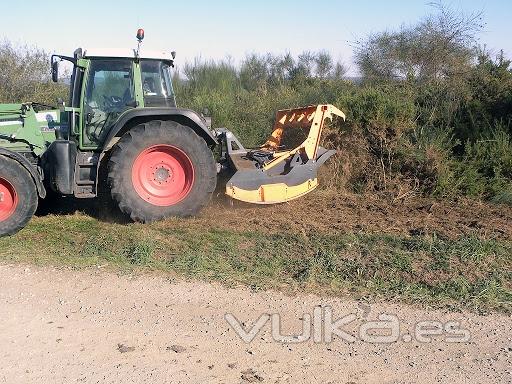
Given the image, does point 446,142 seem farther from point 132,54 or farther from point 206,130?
point 132,54

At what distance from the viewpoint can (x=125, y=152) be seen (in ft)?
22.5

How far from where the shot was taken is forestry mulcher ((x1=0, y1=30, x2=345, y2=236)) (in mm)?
6770

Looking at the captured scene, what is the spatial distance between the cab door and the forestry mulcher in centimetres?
1

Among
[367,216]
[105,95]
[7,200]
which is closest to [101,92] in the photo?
[105,95]

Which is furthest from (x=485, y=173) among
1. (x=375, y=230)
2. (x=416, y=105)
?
(x=375, y=230)

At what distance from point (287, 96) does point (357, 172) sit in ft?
11.3

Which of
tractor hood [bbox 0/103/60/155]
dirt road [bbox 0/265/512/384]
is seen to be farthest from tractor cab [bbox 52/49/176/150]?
dirt road [bbox 0/265/512/384]

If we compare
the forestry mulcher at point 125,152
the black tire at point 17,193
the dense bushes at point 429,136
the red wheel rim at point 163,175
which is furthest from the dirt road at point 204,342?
the dense bushes at point 429,136

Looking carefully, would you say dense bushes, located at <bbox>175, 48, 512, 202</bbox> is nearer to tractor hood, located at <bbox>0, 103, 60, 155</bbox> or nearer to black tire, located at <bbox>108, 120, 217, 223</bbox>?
black tire, located at <bbox>108, 120, 217, 223</bbox>

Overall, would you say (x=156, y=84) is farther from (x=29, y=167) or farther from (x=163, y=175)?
(x=29, y=167)

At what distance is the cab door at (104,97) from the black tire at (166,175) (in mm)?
403

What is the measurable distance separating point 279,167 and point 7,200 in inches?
128

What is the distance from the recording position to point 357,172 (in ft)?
29.5

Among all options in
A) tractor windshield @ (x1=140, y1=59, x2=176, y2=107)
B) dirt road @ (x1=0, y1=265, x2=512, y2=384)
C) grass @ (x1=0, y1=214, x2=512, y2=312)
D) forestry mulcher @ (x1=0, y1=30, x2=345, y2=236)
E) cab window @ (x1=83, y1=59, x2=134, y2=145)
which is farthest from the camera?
tractor windshield @ (x1=140, y1=59, x2=176, y2=107)
